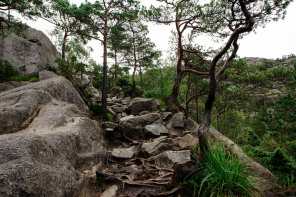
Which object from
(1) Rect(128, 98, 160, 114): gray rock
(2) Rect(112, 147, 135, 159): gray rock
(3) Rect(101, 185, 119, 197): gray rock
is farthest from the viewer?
(1) Rect(128, 98, 160, 114): gray rock

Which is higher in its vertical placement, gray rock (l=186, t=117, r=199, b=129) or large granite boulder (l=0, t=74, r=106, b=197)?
large granite boulder (l=0, t=74, r=106, b=197)

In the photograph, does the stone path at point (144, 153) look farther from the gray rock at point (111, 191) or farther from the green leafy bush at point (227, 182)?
the green leafy bush at point (227, 182)

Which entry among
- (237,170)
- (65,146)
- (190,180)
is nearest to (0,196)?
(65,146)

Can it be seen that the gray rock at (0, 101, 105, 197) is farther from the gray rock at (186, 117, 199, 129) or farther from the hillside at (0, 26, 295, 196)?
the gray rock at (186, 117, 199, 129)

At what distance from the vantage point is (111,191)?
323 centimetres

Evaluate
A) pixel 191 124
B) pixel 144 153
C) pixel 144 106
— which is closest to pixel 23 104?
pixel 144 153

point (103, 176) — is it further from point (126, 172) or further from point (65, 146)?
point (65, 146)

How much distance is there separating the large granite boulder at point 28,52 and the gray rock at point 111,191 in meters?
11.6

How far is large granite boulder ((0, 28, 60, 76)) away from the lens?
11055 mm

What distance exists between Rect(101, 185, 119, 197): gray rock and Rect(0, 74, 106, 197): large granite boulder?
30cm

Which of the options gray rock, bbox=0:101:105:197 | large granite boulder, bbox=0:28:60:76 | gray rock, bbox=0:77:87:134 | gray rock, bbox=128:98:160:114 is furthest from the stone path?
large granite boulder, bbox=0:28:60:76

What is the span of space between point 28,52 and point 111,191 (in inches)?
542

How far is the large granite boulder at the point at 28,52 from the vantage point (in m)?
11.1

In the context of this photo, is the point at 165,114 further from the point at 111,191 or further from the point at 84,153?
the point at 111,191
